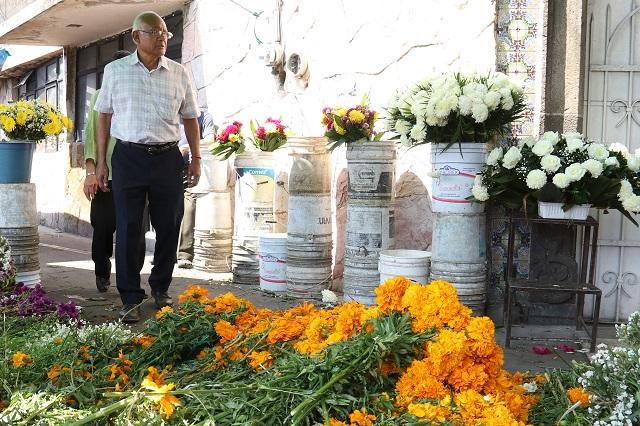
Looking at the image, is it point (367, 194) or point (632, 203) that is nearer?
point (632, 203)

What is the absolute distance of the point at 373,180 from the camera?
6.11 metres

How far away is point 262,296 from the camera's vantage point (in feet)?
22.5

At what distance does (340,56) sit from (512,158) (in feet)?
8.51

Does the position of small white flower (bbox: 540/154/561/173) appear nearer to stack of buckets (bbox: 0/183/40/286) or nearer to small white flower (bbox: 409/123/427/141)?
small white flower (bbox: 409/123/427/141)

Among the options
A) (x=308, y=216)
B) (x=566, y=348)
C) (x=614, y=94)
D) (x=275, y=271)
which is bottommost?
(x=566, y=348)

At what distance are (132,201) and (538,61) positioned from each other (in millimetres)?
2971

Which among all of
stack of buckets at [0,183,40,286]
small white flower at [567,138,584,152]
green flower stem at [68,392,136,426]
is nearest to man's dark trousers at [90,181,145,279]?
stack of buckets at [0,183,40,286]

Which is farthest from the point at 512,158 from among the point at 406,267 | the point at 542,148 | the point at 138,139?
the point at 138,139

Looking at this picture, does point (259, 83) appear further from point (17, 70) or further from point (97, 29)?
point (17, 70)

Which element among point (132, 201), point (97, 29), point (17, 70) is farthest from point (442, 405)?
point (17, 70)

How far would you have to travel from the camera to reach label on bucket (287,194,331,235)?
22.0ft

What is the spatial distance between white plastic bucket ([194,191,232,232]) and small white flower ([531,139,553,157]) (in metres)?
3.77

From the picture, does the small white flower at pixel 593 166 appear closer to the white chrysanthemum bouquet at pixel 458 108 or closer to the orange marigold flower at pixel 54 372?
the white chrysanthemum bouquet at pixel 458 108

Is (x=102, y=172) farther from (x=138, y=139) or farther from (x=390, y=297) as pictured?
(x=390, y=297)
